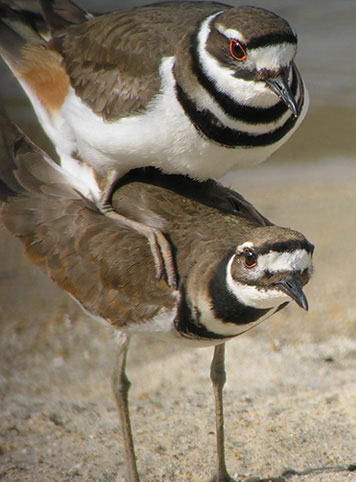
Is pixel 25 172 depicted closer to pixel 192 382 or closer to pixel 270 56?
pixel 270 56

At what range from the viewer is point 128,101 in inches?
163

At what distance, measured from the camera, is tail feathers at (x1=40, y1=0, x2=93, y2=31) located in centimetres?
483

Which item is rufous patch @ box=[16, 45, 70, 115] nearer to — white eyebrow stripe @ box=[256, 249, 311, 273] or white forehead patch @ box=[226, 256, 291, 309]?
white forehead patch @ box=[226, 256, 291, 309]

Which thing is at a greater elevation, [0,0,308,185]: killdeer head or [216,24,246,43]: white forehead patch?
[216,24,246,43]: white forehead patch

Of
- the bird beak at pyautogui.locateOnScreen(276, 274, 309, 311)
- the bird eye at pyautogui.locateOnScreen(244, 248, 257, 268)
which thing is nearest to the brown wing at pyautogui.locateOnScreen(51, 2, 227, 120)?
the bird eye at pyautogui.locateOnScreen(244, 248, 257, 268)

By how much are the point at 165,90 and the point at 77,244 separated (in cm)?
87

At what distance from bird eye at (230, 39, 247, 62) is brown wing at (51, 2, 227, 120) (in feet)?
1.41

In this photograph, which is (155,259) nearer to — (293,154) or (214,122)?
(214,122)

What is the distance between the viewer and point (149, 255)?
3918 millimetres

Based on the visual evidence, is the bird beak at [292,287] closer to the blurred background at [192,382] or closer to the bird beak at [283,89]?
the bird beak at [283,89]

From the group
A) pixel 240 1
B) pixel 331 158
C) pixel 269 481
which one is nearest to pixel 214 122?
pixel 269 481

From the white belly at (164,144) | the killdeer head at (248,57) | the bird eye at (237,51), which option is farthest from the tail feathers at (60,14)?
the bird eye at (237,51)

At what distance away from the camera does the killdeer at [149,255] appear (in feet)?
11.4

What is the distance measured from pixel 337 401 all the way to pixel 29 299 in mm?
2574
